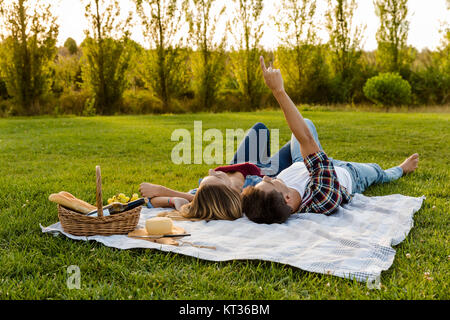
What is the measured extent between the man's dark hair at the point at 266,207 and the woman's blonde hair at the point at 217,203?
13 cm

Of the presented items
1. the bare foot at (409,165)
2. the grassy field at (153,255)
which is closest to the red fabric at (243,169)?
the grassy field at (153,255)

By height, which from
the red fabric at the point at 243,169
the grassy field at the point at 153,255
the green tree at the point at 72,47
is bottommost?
the grassy field at the point at 153,255

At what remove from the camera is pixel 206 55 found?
70.4 feet

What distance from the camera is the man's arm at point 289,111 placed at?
3179 mm

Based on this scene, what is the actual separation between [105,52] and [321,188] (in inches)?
702

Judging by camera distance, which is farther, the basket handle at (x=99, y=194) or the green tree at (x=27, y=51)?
the green tree at (x=27, y=51)

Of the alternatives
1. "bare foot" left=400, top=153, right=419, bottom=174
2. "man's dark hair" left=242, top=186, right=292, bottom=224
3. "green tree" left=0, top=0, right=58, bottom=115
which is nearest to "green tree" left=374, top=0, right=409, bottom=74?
"green tree" left=0, top=0, right=58, bottom=115

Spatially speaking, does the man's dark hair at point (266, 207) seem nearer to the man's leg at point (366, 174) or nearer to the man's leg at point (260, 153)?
the man's leg at point (260, 153)

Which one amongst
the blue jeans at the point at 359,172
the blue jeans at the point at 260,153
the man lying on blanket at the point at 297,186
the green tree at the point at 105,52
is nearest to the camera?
the man lying on blanket at the point at 297,186

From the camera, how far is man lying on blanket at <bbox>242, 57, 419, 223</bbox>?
3.35 meters

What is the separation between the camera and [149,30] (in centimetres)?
2011

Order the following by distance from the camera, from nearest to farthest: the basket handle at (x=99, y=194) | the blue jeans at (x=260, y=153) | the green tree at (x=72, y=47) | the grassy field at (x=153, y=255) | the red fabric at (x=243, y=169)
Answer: the grassy field at (x=153, y=255)
the basket handle at (x=99, y=194)
the red fabric at (x=243, y=169)
the blue jeans at (x=260, y=153)
the green tree at (x=72, y=47)
